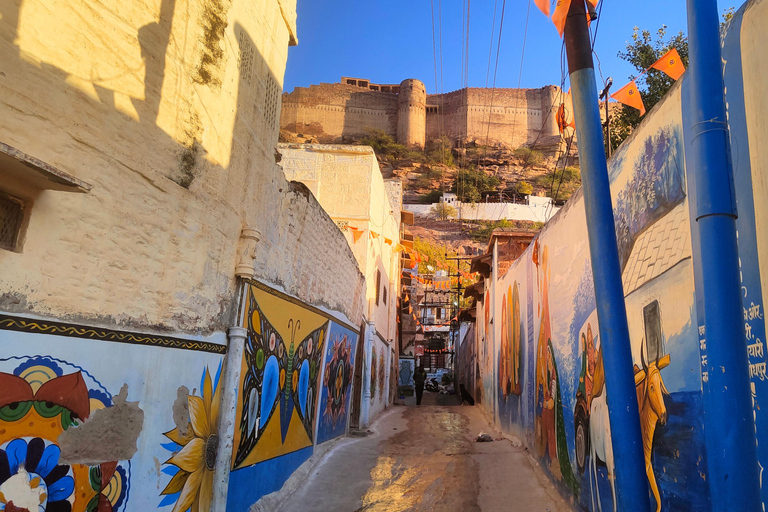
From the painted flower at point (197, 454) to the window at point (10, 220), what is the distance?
181 centimetres

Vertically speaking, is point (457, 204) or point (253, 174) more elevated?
point (457, 204)

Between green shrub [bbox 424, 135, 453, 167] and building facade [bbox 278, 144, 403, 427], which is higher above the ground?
green shrub [bbox 424, 135, 453, 167]

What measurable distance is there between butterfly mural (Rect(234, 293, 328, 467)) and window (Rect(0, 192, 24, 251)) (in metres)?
2.42

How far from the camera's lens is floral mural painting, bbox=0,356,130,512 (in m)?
2.72

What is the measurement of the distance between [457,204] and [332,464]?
4386 centimetres

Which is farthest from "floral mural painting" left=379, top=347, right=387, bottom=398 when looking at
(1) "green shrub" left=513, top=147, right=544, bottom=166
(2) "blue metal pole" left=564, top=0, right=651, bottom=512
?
(1) "green shrub" left=513, top=147, right=544, bottom=166

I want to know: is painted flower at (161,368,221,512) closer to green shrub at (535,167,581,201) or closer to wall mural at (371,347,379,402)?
Answer: wall mural at (371,347,379,402)

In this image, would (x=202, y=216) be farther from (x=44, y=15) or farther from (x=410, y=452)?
(x=410, y=452)

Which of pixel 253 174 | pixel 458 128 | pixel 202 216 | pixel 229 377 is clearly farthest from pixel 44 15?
pixel 458 128

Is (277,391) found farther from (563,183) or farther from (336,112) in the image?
(336,112)

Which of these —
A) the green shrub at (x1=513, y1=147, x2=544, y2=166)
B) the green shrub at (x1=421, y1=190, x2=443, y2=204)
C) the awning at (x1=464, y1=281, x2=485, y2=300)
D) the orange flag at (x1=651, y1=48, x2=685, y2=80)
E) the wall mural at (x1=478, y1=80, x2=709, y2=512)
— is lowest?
the wall mural at (x1=478, y1=80, x2=709, y2=512)

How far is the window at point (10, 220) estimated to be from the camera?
279cm

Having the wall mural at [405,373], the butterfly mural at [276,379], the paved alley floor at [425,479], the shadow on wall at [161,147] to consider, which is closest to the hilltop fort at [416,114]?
the wall mural at [405,373]

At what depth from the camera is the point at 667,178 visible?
3.53 meters
